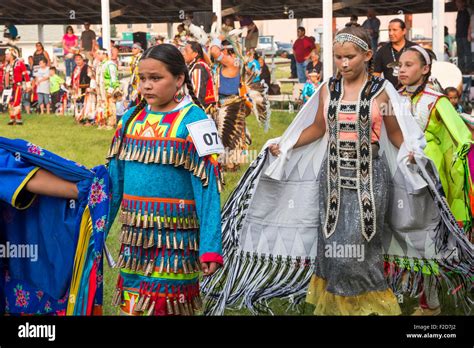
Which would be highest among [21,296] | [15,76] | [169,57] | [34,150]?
[15,76]

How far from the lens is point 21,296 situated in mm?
4176

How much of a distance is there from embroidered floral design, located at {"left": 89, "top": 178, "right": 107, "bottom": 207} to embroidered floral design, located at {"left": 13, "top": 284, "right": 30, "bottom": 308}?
62 cm

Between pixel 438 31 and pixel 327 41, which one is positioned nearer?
pixel 438 31

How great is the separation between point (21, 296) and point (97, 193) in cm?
69

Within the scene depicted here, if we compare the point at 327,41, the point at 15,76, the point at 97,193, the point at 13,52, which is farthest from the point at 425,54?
the point at 13,52

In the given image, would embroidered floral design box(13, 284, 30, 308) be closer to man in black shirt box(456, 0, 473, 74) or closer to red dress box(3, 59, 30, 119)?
man in black shirt box(456, 0, 473, 74)

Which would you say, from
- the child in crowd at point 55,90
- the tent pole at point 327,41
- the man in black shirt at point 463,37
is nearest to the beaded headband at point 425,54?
the tent pole at point 327,41

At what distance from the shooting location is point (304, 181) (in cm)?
534

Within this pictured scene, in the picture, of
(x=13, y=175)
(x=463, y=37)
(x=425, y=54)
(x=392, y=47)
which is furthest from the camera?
(x=463, y=37)

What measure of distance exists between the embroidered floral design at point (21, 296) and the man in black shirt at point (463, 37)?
40.2ft

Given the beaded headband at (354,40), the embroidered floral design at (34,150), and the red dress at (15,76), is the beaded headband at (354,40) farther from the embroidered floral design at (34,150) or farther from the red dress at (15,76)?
the red dress at (15,76)

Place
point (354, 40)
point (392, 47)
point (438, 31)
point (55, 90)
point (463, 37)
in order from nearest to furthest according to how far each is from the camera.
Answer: point (354, 40) < point (392, 47) < point (438, 31) < point (463, 37) < point (55, 90)

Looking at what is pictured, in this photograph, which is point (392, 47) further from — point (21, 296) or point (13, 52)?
point (13, 52)
